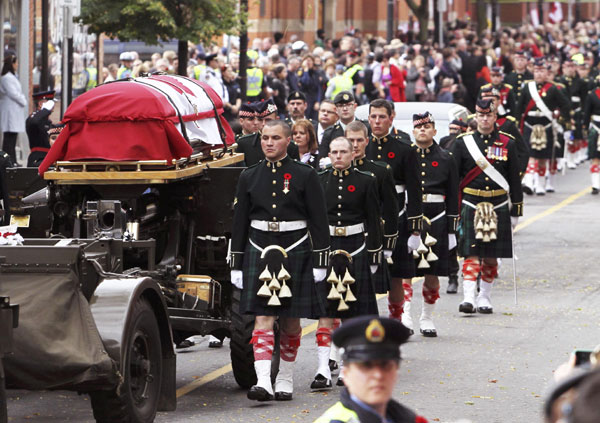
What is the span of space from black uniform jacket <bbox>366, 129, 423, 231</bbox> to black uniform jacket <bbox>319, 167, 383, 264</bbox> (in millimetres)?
1098

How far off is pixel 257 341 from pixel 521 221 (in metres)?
12.1

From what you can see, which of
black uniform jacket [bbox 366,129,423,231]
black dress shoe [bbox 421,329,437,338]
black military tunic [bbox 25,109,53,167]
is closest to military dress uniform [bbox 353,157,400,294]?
black uniform jacket [bbox 366,129,423,231]

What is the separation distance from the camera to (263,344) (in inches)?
397

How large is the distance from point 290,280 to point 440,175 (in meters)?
3.42

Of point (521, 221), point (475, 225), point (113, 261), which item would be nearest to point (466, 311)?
point (475, 225)

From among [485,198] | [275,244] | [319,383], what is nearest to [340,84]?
[485,198]

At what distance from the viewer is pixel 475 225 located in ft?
46.5

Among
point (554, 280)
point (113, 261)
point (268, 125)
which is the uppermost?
point (268, 125)

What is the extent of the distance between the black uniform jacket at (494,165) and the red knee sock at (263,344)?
4491 mm

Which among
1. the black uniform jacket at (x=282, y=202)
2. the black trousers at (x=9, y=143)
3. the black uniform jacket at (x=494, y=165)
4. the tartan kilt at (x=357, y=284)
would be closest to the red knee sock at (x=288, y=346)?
the tartan kilt at (x=357, y=284)

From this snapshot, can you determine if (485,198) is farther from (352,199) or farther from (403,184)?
(352,199)

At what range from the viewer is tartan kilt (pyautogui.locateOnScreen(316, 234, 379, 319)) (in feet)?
35.4

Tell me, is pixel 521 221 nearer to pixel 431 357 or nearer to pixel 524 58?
pixel 524 58

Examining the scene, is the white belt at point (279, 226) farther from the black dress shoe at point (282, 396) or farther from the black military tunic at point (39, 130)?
the black military tunic at point (39, 130)
